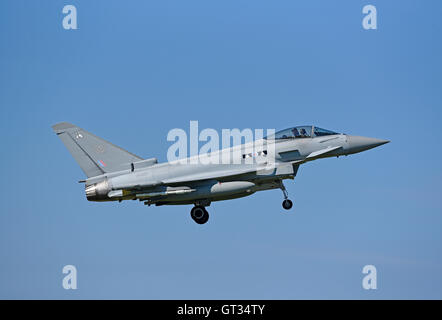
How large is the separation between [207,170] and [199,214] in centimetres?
209

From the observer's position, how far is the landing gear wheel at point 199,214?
78.7 feet

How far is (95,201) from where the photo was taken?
23.2 m

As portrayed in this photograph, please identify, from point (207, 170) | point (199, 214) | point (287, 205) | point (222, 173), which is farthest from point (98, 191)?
point (287, 205)

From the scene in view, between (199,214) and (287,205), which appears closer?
(287,205)

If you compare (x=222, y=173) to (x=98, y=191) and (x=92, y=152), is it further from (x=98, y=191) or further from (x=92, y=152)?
(x=92, y=152)

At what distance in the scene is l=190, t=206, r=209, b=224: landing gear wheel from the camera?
78.7ft

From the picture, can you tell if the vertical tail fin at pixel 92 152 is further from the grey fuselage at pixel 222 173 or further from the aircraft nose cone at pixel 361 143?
the aircraft nose cone at pixel 361 143

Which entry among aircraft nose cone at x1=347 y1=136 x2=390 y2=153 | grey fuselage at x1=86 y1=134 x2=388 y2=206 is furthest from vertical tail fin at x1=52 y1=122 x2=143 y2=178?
aircraft nose cone at x1=347 y1=136 x2=390 y2=153

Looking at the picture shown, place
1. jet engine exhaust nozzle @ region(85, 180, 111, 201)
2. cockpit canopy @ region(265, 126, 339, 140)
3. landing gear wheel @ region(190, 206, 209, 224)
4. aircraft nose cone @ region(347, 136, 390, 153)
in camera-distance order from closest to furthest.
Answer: jet engine exhaust nozzle @ region(85, 180, 111, 201) → aircraft nose cone @ region(347, 136, 390, 153) → cockpit canopy @ region(265, 126, 339, 140) → landing gear wheel @ region(190, 206, 209, 224)

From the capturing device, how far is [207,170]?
23281 mm

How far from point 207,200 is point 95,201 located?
476 centimetres

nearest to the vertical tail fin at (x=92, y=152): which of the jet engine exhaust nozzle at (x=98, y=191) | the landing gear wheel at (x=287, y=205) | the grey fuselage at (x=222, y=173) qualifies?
the grey fuselage at (x=222, y=173)

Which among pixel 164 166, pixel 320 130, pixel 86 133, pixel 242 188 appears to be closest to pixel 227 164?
pixel 242 188

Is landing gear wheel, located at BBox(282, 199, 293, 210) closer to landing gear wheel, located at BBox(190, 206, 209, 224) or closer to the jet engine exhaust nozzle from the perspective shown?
landing gear wheel, located at BBox(190, 206, 209, 224)
